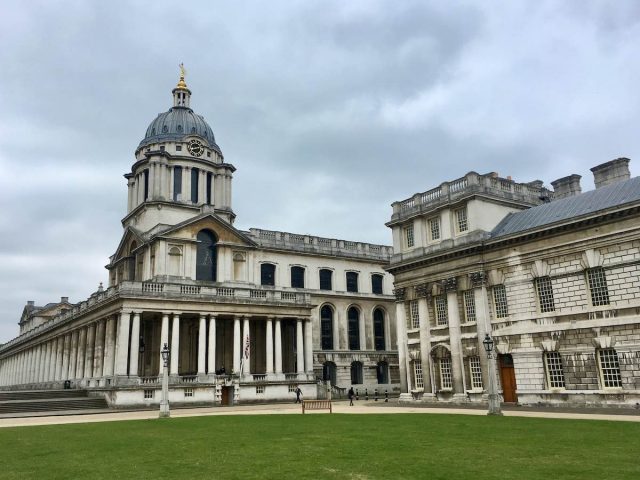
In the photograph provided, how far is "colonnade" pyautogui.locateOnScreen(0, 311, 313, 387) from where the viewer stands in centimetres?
4366

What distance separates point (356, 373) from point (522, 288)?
2962 centimetres

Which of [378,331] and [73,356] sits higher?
[378,331]

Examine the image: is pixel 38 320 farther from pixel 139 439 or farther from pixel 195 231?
pixel 139 439

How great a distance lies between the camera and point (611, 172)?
1437 inches

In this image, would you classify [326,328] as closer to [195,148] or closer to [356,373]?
[356,373]

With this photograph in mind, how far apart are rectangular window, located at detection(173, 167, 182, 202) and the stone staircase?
68.7ft

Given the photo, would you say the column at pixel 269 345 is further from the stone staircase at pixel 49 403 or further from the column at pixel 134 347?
the stone staircase at pixel 49 403

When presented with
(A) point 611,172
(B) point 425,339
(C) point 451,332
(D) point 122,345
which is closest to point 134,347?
(D) point 122,345

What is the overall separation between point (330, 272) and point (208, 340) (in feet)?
56.2

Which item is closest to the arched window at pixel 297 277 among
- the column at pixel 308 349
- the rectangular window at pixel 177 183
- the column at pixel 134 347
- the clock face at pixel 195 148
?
the column at pixel 308 349

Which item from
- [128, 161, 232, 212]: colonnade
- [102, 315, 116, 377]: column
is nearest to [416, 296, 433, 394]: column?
[102, 315, 116, 377]: column

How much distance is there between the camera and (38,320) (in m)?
97.8

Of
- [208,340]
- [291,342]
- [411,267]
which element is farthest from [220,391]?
[411,267]

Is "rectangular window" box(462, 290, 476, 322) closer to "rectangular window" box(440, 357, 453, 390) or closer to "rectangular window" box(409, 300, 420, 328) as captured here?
"rectangular window" box(440, 357, 453, 390)
